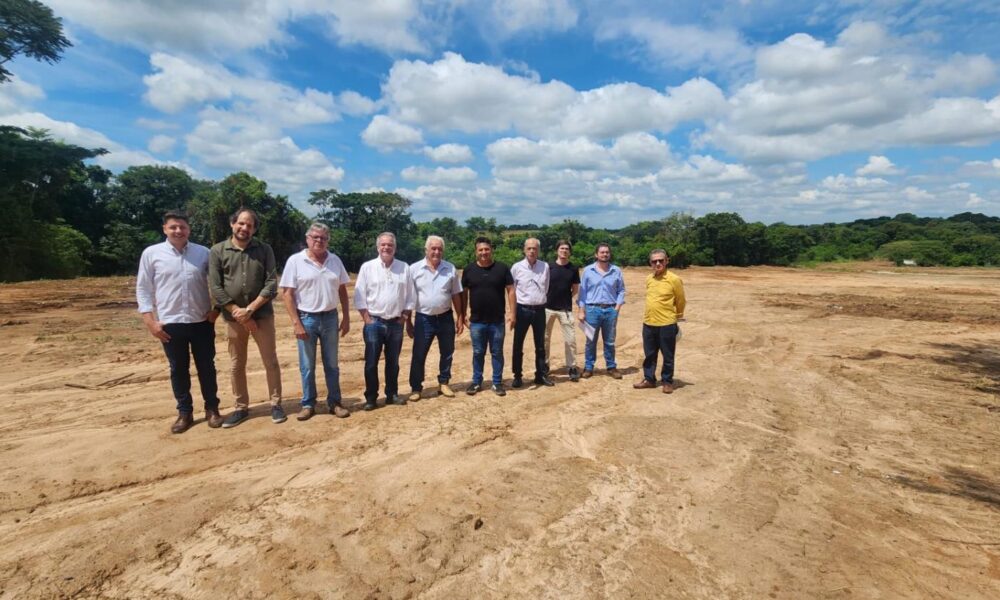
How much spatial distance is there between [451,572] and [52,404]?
4927 mm

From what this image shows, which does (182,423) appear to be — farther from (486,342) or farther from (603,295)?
(603,295)

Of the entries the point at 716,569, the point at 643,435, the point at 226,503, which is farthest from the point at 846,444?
the point at 226,503

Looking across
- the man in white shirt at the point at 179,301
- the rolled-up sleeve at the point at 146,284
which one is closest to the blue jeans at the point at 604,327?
the man in white shirt at the point at 179,301

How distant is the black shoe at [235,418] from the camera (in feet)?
13.4

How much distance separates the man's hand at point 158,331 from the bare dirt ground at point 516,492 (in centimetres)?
87

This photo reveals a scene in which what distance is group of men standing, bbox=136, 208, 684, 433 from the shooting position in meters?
3.81

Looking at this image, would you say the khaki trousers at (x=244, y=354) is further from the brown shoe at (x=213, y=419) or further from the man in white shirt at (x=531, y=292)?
the man in white shirt at (x=531, y=292)

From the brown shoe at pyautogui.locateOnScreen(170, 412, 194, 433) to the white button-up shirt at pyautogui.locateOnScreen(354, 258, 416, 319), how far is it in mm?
1744

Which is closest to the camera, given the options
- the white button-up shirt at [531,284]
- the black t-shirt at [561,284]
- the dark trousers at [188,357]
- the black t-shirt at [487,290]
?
the dark trousers at [188,357]

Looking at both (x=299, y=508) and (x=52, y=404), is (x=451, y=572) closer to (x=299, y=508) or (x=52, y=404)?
(x=299, y=508)

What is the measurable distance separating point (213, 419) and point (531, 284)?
3.39 metres

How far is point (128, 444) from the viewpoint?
3.69m

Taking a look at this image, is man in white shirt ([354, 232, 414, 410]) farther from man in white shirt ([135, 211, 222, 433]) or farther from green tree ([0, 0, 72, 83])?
green tree ([0, 0, 72, 83])

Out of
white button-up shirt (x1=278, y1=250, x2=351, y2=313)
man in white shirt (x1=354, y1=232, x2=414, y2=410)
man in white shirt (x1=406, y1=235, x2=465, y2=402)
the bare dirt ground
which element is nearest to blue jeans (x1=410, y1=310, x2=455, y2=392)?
man in white shirt (x1=406, y1=235, x2=465, y2=402)
